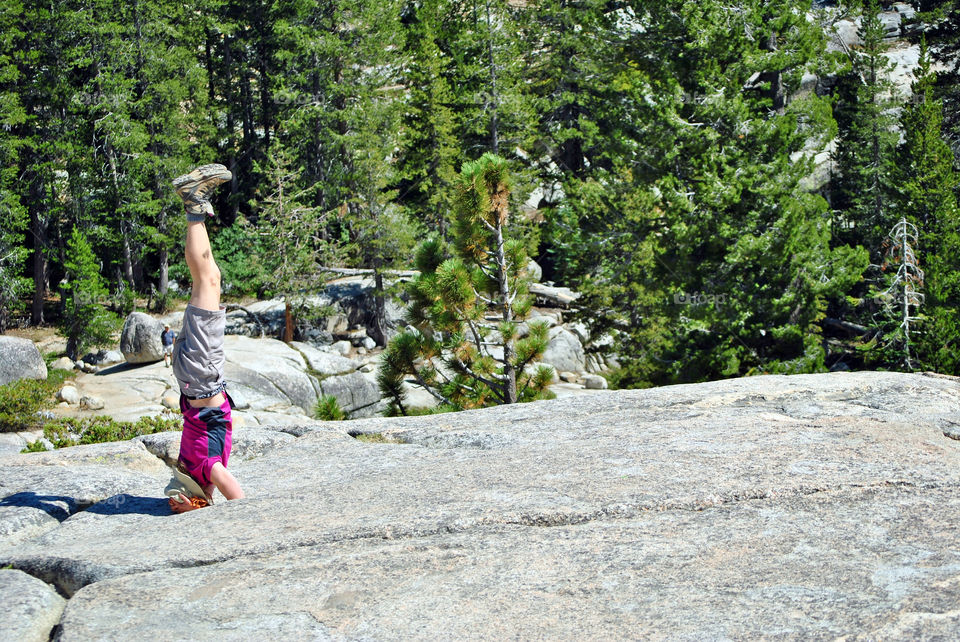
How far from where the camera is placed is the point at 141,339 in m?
26.8

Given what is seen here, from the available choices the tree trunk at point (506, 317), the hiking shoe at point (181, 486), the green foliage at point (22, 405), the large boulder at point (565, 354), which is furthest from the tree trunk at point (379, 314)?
the hiking shoe at point (181, 486)

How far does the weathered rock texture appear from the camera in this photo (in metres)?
3.64

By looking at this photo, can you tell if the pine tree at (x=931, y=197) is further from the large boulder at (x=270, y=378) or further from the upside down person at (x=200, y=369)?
the upside down person at (x=200, y=369)

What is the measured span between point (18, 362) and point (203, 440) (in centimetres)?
2419

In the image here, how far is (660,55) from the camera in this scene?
23.1 meters

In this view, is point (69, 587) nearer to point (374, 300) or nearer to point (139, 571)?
point (139, 571)

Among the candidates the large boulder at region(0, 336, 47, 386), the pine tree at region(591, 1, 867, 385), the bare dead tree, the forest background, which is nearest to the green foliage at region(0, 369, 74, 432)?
the large boulder at region(0, 336, 47, 386)

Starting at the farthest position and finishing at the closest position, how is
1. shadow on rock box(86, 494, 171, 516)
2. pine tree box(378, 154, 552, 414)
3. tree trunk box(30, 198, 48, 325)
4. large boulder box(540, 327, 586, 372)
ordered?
tree trunk box(30, 198, 48, 325) < large boulder box(540, 327, 586, 372) < pine tree box(378, 154, 552, 414) < shadow on rock box(86, 494, 171, 516)

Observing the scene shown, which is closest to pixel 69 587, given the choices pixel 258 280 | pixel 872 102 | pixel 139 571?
pixel 139 571

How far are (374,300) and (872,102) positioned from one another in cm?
2345

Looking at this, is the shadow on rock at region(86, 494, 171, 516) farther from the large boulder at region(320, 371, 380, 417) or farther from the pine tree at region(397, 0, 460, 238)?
the pine tree at region(397, 0, 460, 238)

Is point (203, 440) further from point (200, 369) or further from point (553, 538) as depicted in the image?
point (553, 538)

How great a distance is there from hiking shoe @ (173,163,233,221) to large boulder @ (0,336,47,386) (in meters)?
23.7

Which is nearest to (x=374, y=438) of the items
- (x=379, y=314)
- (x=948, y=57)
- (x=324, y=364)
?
(x=324, y=364)
